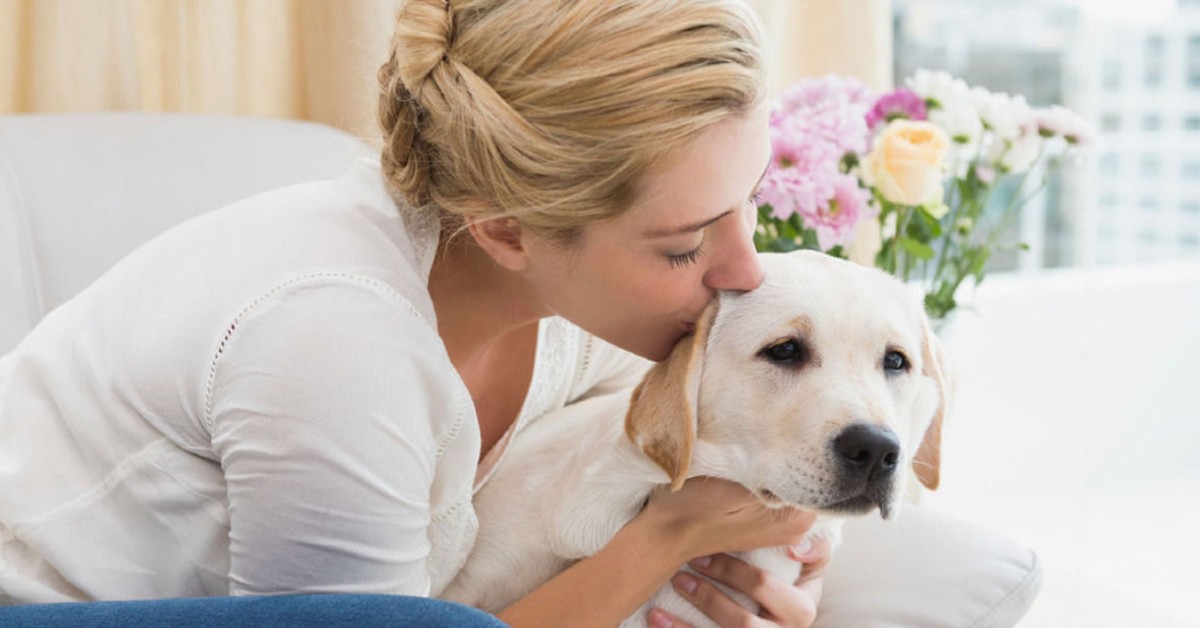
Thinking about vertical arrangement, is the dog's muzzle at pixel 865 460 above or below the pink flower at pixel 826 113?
below

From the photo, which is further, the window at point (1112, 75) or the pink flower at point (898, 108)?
the window at point (1112, 75)

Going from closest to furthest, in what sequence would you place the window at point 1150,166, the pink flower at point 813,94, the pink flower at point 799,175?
the pink flower at point 799,175 < the pink flower at point 813,94 < the window at point 1150,166

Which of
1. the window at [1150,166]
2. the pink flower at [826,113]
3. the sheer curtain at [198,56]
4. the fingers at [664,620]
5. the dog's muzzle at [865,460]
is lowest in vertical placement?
the window at [1150,166]

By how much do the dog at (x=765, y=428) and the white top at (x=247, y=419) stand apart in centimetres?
12

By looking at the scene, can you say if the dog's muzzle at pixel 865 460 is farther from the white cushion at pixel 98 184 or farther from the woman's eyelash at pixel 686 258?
the white cushion at pixel 98 184

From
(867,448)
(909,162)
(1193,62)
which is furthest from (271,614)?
(1193,62)

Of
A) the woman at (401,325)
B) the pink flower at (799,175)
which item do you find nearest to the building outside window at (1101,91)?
the pink flower at (799,175)

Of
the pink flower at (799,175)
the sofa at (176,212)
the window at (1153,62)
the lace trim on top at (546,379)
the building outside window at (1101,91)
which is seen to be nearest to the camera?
the sofa at (176,212)

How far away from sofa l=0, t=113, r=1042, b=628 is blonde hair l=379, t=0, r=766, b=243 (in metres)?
0.36

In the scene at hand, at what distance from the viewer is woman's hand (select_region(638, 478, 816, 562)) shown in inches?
54.4

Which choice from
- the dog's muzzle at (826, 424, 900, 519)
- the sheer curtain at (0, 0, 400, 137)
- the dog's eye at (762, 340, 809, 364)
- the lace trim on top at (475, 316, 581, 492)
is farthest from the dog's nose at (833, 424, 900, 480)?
the sheer curtain at (0, 0, 400, 137)

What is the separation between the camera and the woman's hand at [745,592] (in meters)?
1.41

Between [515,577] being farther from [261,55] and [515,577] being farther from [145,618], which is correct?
[261,55]

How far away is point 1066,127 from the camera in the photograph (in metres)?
2.12
